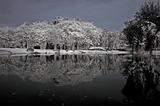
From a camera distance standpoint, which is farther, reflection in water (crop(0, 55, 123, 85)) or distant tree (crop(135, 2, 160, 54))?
distant tree (crop(135, 2, 160, 54))

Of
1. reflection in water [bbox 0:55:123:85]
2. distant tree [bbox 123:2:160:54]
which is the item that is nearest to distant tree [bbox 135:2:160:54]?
distant tree [bbox 123:2:160:54]

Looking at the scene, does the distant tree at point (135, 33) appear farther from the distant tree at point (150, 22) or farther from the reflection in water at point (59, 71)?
the reflection in water at point (59, 71)

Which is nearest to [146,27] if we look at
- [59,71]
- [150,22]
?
[150,22]

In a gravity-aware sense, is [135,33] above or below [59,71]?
above

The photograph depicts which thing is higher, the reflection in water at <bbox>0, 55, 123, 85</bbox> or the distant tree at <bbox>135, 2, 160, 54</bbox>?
the distant tree at <bbox>135, 2, 160, 54</bbox>

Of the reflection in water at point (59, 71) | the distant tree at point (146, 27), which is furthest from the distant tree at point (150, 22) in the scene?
the reflection in water at point (59, 71)

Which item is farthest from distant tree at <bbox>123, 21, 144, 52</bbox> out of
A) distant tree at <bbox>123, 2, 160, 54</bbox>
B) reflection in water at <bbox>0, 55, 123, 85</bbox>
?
reflection in water at <bbox>0, 55, 123, 85</bbox>

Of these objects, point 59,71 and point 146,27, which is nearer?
point 59,71

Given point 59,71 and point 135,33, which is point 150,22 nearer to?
point 135,33

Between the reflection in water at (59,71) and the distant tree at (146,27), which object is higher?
the distant tree at (146,27)

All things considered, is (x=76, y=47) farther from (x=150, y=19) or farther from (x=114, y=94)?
(x=114, y=94)

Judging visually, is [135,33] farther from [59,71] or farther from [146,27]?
[59,71]

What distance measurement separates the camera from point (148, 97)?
60.4 feet

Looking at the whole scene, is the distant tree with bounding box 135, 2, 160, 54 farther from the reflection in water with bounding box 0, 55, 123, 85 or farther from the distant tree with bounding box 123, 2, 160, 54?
the reflection in water with bounding box 0, 55, 123, 85
